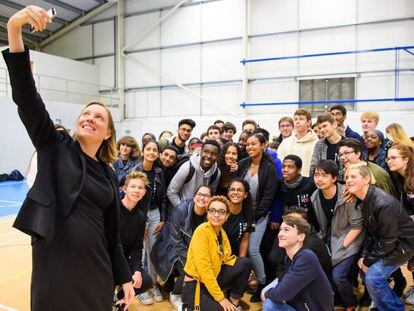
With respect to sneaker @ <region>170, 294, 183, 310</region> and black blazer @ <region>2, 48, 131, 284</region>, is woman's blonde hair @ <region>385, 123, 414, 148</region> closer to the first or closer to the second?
sneaker @ <region>170, 294, 183, 310</region>

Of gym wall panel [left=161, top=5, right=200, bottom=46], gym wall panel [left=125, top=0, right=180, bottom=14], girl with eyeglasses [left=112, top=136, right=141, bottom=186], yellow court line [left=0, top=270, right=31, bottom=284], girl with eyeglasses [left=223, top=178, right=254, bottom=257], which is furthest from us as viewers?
gym wall panel [left=125, top=0, right=180, bottom=14]

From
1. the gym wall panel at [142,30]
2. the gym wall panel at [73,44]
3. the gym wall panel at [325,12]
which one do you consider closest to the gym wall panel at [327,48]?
the gym wall panel at [325,12]

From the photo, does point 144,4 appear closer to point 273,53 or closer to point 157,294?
point 273,53

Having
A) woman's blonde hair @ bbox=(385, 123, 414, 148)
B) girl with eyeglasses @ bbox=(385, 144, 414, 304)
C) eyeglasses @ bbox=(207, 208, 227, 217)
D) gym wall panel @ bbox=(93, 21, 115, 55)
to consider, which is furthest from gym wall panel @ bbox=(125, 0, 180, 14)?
eyeglasses @ bbox=(207, 208, 227, 217)

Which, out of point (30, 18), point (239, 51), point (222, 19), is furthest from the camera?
point (222, 19)

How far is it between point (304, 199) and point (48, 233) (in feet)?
10.9

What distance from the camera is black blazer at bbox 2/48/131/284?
1473mm

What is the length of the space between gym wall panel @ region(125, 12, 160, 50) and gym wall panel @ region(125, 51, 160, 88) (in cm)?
44

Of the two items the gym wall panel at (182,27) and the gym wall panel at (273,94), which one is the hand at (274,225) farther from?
the gym wall panel at (182,27)

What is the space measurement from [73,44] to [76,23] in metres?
1.09

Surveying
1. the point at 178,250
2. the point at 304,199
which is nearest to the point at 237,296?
the point at 178,250

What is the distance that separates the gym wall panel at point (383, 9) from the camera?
38.3ft

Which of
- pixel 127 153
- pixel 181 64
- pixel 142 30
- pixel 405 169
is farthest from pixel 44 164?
pixel 142 30

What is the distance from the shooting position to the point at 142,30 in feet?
55.5
